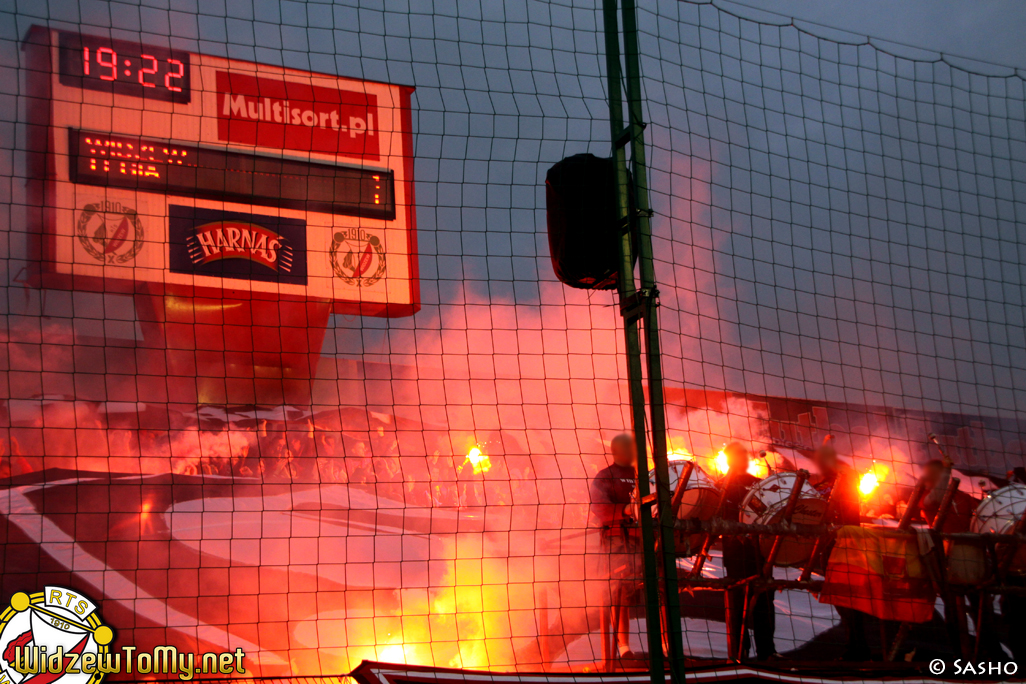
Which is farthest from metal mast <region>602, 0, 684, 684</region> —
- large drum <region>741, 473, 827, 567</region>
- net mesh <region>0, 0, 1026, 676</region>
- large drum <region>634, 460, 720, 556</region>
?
large drum <region>741, 473, 827, 567</region>

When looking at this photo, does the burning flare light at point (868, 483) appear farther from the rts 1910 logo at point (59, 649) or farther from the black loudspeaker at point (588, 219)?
the rts 1910 logo at point (59, 649)

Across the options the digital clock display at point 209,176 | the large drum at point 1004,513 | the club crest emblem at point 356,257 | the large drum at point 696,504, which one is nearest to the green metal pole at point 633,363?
the large drum at point 696,504

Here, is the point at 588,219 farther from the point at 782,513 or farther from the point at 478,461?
the point at 478,461

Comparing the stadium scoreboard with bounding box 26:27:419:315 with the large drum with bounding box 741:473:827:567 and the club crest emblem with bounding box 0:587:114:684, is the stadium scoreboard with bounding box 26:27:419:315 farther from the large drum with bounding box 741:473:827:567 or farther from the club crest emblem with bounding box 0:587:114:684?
the large drum with bounding box 741:473:827:567

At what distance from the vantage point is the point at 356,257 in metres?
7.97

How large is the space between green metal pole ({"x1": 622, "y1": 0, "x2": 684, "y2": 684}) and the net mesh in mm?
546

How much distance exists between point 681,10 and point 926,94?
156 centimetres

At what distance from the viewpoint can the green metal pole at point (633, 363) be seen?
2.55 metres

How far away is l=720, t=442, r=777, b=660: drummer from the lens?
16.7 ft

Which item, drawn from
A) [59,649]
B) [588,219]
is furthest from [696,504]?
[59,649]

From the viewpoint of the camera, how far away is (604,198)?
9.19 ft

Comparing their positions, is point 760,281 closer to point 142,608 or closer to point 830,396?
point 830,396

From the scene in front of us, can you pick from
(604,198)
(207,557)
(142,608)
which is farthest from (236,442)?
(604,198)

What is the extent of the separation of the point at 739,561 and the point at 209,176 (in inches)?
222
